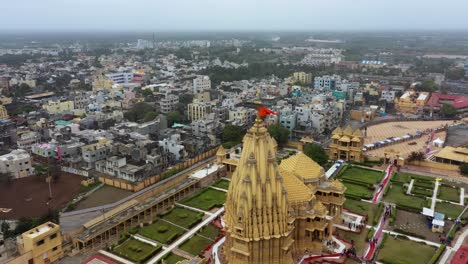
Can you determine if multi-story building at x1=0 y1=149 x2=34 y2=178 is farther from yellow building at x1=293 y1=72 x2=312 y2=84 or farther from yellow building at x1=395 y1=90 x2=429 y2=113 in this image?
yellow building at x1=293 y1=72 x2=312 y2=84

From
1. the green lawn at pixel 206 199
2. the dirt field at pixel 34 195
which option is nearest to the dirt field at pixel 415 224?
the green lawn at pixel 206 199

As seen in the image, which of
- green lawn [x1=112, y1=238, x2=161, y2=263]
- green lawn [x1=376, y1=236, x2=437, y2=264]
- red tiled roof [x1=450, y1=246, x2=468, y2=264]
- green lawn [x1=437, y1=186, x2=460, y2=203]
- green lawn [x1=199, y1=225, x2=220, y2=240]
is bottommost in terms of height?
green lawn [x1=112, y1=238, x2=161, y2=263]

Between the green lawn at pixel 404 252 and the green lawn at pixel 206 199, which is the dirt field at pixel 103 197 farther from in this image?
the green lawn at pixel 404 252

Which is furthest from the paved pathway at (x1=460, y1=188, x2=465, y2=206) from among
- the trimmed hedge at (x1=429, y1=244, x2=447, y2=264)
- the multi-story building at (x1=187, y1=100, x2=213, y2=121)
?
the multi-story building at (x1=187, y1=100, x2=213, y2=121)

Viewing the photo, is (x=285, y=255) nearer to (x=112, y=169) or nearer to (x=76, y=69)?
(x=112, y=169)

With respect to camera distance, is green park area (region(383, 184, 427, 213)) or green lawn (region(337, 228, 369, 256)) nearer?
green lawn (region(337, 228, 369, 256))

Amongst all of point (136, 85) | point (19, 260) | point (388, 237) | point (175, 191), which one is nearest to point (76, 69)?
point (136, 85)

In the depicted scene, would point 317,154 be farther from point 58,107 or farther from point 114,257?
point 58,107
